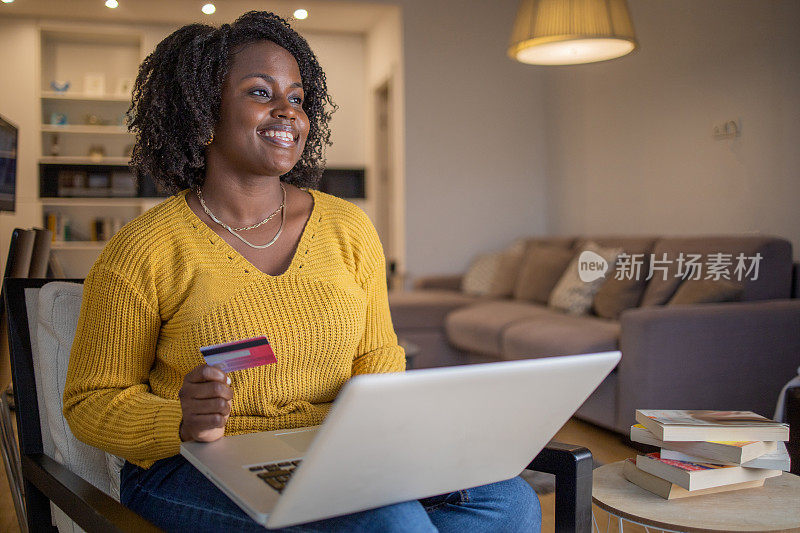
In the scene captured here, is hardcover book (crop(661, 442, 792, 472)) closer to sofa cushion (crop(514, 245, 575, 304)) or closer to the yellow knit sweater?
the yellow knit sweater

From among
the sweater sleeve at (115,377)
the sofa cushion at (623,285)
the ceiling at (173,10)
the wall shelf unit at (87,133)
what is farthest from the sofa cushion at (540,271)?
the sweater sleeve at (115,377)

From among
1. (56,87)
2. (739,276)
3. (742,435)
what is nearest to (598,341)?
(739,276)

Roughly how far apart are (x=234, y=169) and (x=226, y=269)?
19 cm

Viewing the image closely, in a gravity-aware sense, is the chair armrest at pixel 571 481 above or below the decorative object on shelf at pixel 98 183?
below

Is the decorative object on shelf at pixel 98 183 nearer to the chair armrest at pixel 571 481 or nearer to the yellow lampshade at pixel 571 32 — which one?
the yellow lampshade at pixel 571 32

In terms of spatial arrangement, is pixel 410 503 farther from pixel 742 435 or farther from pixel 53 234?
pixel 53 234

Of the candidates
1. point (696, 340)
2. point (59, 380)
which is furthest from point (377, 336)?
point (696, 340)

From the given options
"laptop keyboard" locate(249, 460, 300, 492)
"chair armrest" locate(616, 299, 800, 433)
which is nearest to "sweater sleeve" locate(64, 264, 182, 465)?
"laptop keyboard" locate(249, 460, 300, 492)

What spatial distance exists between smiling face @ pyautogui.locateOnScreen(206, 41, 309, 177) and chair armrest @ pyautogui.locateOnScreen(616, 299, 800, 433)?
173cm

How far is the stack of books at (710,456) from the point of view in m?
1.30

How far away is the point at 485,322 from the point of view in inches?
146

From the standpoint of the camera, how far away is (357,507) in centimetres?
80

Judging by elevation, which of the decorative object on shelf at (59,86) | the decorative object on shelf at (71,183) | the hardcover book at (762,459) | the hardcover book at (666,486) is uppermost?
the decorative object on shelf at (59,86)

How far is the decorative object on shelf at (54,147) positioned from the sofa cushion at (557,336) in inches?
78.4
